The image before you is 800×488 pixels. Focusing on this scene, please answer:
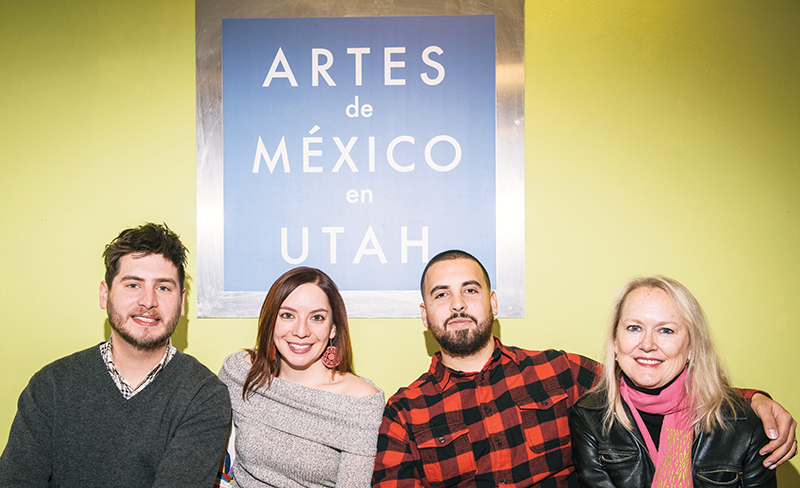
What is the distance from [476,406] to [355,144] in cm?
124

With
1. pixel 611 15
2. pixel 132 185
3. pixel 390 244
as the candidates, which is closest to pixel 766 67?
pixel 611 15

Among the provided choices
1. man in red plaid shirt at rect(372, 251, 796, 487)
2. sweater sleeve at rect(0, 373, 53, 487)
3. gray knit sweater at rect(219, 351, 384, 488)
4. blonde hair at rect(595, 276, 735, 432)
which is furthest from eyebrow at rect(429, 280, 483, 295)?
sweater sleeve at rect(0, 373, 53, 487)

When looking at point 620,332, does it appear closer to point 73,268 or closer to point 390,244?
point 390,244

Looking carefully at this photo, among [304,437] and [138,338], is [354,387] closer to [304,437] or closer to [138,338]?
[304,437]

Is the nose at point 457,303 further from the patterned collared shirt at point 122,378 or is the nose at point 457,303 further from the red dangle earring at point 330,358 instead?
the patterned collared shirt at point 122,378

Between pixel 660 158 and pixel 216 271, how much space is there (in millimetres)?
2081

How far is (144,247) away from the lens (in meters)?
1.88

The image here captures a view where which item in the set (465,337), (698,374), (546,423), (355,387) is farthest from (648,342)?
(355,387)

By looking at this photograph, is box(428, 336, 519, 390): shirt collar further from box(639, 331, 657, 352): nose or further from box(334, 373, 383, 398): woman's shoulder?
box(639, 331, 657, 352): nose

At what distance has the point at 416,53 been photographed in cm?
224

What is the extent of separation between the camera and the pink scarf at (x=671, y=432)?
155cm

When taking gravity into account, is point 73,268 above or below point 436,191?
below

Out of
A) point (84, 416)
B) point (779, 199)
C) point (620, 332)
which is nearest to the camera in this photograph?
point (620, 332)

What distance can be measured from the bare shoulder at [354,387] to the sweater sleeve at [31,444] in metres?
1.05
